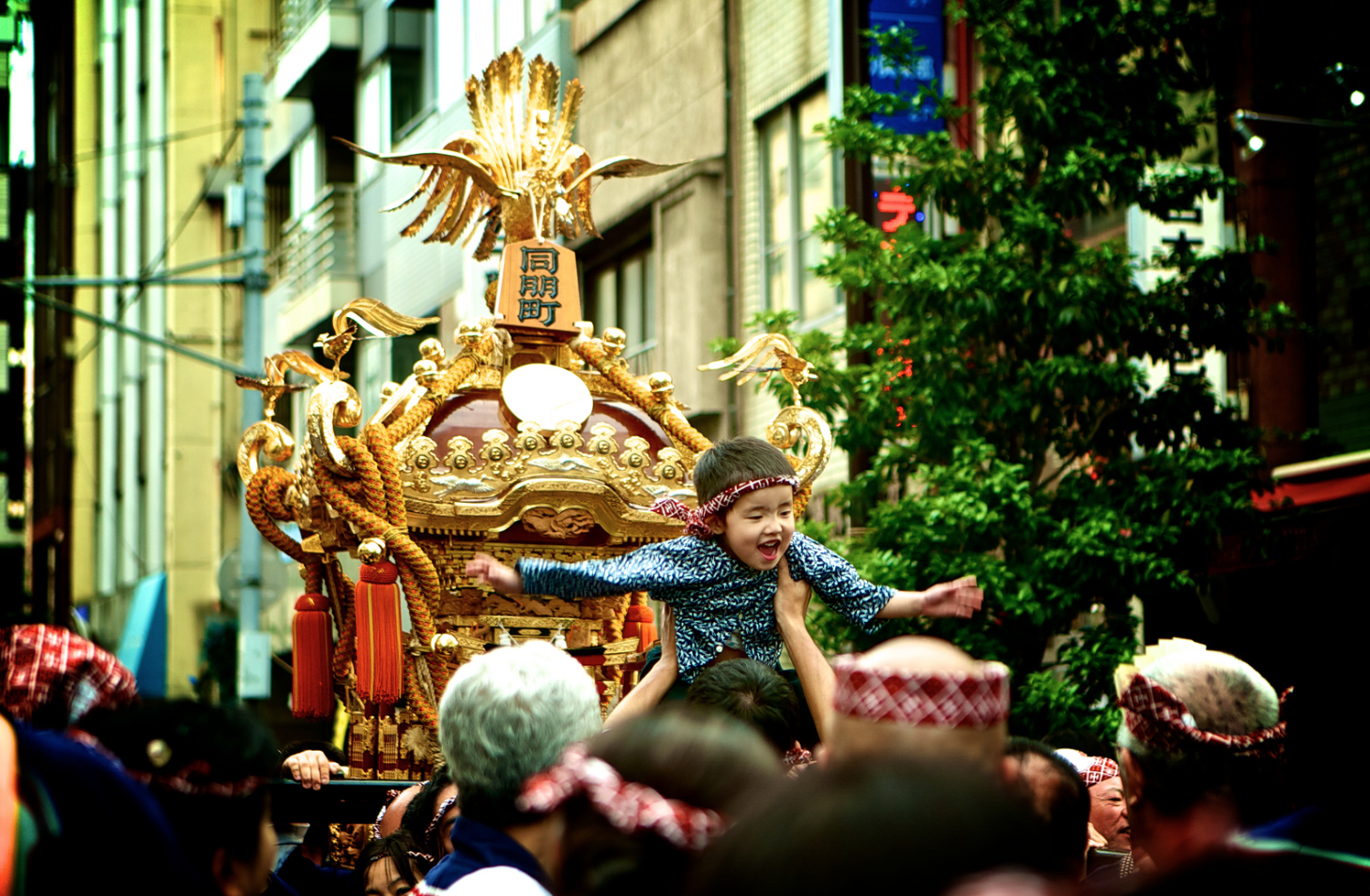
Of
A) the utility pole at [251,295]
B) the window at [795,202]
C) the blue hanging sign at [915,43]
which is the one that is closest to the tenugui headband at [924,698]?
the blue hanging sign at [915,43]

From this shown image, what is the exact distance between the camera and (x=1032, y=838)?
171cm

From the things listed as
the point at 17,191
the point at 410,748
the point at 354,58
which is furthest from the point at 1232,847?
the point at 17,191

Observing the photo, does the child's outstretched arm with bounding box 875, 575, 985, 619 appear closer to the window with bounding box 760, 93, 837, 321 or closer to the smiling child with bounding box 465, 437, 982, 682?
the smiling child with bounding box 465, 437, 982, 682

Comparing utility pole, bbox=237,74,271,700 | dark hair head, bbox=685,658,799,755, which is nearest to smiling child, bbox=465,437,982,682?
dark hair head, bbox=685,658,799,755

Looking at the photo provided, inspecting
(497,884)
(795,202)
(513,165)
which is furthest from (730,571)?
(795,202)

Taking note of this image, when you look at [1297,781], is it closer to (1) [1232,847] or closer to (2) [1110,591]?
(1) [1232,847]

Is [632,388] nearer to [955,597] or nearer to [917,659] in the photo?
[955,597]

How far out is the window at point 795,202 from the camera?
14.9 meters

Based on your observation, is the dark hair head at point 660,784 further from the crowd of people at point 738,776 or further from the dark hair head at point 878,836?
the dark hair head at point 878,836

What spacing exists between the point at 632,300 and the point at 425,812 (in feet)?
45.0

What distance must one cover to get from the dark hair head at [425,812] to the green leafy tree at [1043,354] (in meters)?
3.93

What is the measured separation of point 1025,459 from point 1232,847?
718 cm

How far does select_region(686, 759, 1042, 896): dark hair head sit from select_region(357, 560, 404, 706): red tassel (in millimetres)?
4259

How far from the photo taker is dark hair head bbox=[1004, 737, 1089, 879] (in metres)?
3.65
